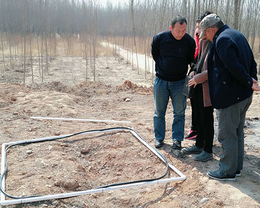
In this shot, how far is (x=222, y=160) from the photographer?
8.70 ft

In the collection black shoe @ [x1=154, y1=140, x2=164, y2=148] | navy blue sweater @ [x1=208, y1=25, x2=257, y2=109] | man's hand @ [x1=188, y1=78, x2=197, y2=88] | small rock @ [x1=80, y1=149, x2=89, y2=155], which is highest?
navy blue sweater @ [x1=208, y1=25, x2=257, y2=109]

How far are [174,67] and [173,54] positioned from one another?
0.16 m

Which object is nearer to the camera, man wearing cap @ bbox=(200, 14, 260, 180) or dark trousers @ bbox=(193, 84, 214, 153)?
man wearing cap @ bbox=(200, 14, 260, 180)

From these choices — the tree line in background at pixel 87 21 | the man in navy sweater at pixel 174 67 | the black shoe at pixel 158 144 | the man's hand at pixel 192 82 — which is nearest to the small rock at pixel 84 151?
the black shoe at pixel 158 144

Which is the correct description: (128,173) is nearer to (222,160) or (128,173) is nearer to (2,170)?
(222,160)

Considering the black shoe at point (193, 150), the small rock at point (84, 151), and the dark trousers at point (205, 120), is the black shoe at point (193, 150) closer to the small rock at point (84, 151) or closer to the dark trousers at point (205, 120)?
the dark trousers at point (205, 120)

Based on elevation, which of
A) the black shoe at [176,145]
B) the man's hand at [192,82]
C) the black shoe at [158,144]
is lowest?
the black shoe at [158,144]

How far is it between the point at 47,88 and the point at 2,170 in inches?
207

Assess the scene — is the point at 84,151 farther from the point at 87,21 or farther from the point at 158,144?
the point at 87,21

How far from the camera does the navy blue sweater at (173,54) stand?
3246 millimetres

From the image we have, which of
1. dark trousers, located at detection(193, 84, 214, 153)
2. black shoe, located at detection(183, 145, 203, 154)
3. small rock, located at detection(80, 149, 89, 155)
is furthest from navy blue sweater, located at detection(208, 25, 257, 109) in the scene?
small rock, located at detection(80, 149, 89, 155)

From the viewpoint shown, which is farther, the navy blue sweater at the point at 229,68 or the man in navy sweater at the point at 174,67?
the man in navy sweater at the point at 174,67

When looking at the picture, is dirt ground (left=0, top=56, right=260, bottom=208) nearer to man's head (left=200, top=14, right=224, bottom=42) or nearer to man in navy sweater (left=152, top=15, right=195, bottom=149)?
man in navy sweater (left=152, top=15, right=195, bottom=149)

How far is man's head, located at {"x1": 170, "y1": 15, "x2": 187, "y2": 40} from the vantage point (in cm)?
Result: 305
